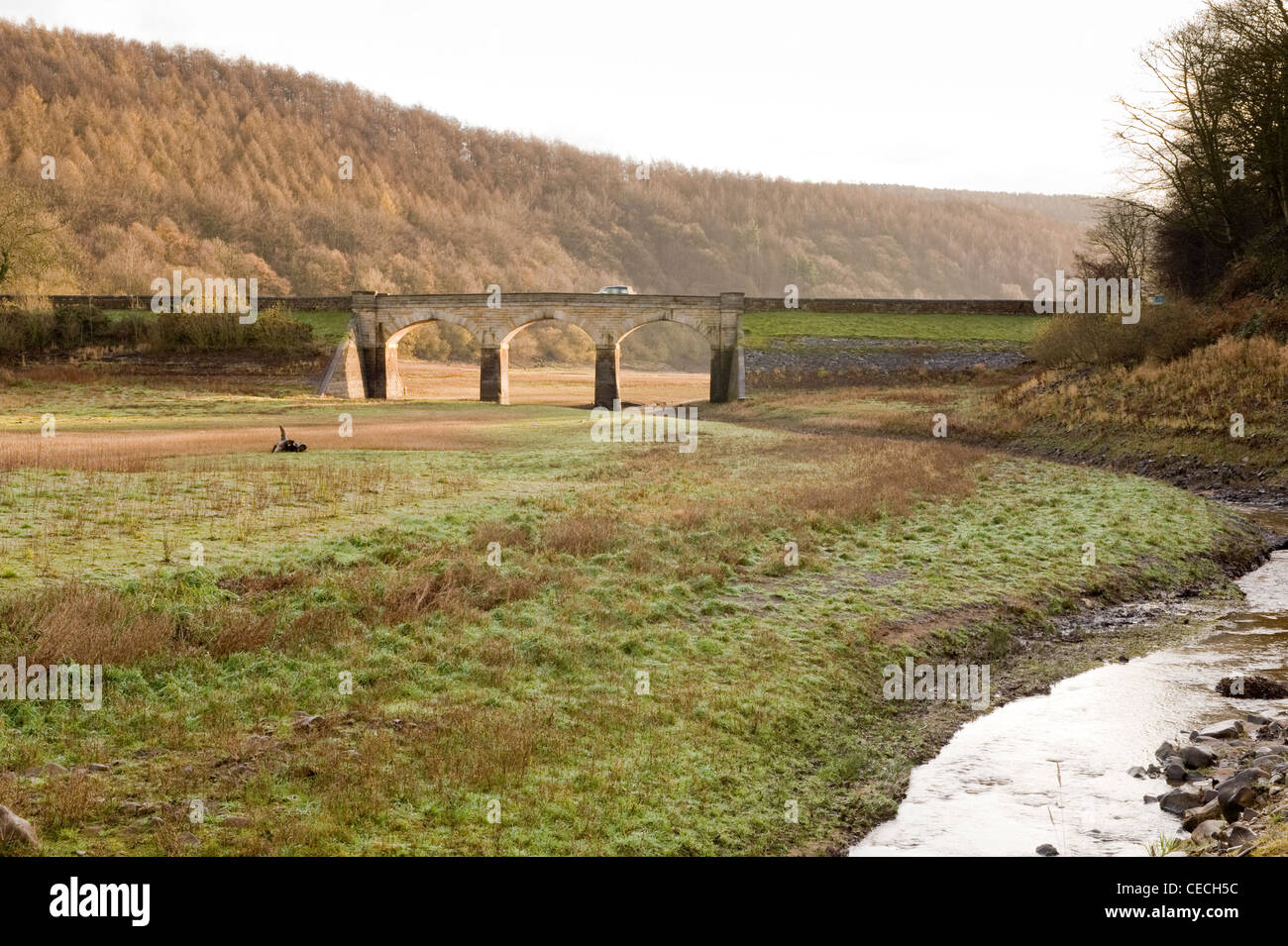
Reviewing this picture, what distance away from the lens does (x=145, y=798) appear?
10.7 meters

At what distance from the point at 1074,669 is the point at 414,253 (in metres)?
171

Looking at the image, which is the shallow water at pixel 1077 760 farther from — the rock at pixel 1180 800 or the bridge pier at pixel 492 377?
the bridge pier at pixel 492 377

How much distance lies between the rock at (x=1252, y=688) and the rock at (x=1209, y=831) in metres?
5.27

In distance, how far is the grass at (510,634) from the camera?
11.3 metres

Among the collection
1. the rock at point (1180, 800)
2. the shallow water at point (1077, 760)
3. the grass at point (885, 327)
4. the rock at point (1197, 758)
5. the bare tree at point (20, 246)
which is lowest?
the shallow water at point (1077, 760)

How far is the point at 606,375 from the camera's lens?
7506cm

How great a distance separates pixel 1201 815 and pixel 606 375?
65.2m

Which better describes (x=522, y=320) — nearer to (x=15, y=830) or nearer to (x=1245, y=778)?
(x=1245, y=778)

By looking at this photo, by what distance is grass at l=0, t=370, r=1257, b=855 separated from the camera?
11.3 m

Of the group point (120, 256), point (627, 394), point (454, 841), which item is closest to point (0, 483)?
point (454, 841)

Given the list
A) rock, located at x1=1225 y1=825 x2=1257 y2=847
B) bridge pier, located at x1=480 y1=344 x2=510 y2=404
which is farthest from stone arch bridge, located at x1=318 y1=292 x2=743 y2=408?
rock, located at x1=1225 y1=825 x2=1257 y2=847

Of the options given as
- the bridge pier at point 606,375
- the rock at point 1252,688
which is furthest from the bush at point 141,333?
the rock at point 1252,688

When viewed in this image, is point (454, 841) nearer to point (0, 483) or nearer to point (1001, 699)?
point (1001, 699)

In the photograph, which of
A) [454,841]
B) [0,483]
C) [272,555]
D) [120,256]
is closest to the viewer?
[454,841]
